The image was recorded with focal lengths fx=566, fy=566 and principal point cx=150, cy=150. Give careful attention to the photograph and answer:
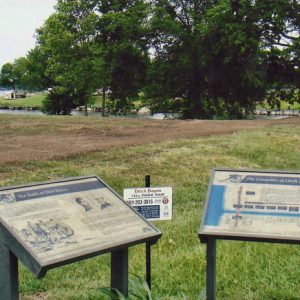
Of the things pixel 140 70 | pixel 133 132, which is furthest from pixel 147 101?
pixel 133 132

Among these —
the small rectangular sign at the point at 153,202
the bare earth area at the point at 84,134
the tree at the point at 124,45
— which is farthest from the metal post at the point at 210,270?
the tree at the point at 124,45

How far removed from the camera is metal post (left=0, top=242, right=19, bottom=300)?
11.5ft

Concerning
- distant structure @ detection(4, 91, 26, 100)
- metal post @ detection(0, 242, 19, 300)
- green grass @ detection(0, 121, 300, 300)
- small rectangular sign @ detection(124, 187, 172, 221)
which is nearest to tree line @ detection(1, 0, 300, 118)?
green grass @ detection(0, 121, 300, 300)

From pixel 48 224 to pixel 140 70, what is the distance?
33.0 metres

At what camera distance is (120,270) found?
12.8ft

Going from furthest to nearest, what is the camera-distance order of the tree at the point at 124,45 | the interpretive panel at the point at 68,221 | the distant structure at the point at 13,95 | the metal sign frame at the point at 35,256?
the distant structure at the point at 13,95 → the tree at the point at 124,45 → the interpretive panel at the point at 68,221 → the metal sign frame at the point at 35,256

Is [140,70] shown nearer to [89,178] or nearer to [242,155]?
[242,155]

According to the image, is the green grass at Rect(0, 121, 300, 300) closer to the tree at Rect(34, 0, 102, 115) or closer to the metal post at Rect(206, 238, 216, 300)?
the metal post at Rect(206, 238, 216, 300)

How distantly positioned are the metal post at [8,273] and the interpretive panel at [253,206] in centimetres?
122

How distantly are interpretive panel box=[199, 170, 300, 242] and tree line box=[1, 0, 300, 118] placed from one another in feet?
82.5

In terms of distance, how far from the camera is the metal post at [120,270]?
387cm

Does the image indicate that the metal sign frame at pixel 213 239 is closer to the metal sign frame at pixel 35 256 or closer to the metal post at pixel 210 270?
the metal post at pixel 210 270

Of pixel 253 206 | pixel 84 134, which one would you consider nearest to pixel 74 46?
pixel 84 134

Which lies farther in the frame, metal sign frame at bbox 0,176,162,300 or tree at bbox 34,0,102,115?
tree at bbox 34,0,102,115
